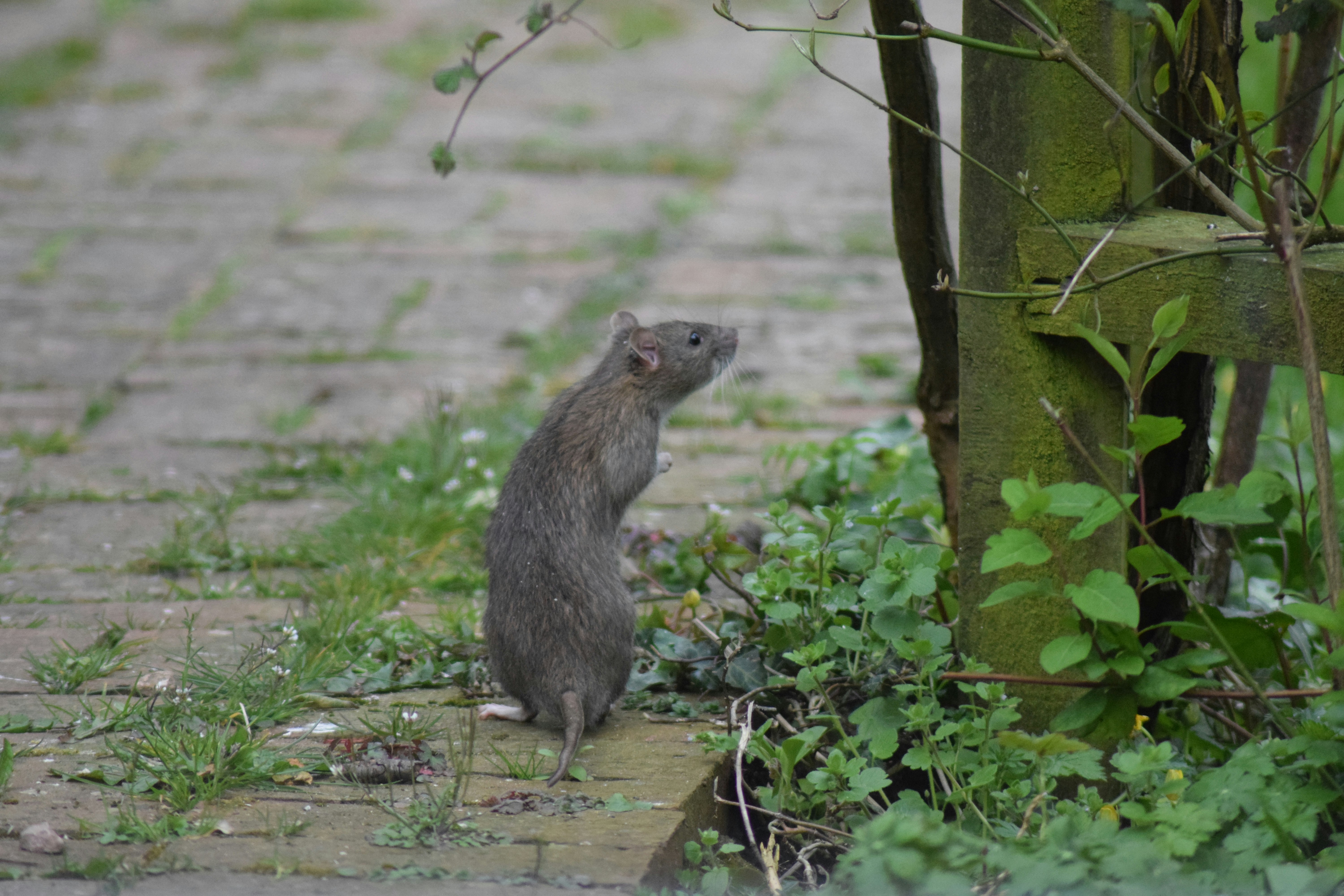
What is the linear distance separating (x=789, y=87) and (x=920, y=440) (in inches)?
248

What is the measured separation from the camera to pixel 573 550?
10.6ft

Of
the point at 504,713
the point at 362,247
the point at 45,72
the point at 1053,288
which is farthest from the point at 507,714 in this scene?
the point at 45,72

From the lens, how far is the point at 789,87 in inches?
408

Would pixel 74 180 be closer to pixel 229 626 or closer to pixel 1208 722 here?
pixel 229 626

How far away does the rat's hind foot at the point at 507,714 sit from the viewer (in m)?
3.15

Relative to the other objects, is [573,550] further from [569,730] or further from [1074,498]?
[1074,498]

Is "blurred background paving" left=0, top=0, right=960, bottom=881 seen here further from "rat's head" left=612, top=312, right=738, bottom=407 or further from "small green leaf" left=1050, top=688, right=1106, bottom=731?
"small green leaf" left=1050, top=688, right=1106, bottom=731

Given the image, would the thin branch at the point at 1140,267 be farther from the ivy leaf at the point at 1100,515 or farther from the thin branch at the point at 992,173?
the ivy leaf at the point at 1100,515

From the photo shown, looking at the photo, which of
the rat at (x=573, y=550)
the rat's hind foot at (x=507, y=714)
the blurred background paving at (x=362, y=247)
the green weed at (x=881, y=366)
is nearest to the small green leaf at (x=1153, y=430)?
the rat at (x=573, y=550)

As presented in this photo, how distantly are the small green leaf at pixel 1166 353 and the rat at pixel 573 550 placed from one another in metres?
1.28

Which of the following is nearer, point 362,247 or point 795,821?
point 795,821

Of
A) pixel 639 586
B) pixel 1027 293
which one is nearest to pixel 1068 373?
pixel 1027 293

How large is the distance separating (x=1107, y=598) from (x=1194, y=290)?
0.58 m

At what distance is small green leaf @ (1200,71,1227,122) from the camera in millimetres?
2510
